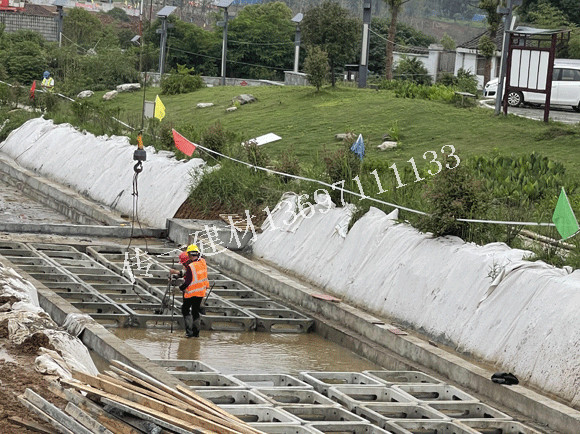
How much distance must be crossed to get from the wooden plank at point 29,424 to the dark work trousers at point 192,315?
533 centimetres

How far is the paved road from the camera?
30.2 metres

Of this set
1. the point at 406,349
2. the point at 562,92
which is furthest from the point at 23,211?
the point at 562,92

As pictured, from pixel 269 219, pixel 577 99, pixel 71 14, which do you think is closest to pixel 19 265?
pixel 269 219

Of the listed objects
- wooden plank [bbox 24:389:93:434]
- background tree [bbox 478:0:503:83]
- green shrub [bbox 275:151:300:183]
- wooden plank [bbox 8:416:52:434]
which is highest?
background tree [bbox 478:0:503:83]

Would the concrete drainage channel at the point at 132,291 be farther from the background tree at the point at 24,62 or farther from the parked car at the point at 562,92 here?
the background tree at the point at 24,62

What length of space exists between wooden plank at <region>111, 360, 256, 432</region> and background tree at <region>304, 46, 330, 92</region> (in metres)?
24.4

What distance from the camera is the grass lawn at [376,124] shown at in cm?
2558

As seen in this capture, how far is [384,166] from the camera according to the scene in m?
22.4

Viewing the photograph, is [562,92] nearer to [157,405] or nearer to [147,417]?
[157,405]

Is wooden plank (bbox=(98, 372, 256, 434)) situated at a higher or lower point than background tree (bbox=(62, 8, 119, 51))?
lower

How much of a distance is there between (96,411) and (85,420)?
238 mm

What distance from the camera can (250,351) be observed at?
15188 millimetres

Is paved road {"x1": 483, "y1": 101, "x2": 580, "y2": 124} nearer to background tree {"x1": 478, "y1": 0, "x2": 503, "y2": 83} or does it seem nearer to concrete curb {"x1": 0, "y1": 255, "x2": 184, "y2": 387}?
background tree {"x1": 478, "y1": 0, "x2": 503, "y2": 83}

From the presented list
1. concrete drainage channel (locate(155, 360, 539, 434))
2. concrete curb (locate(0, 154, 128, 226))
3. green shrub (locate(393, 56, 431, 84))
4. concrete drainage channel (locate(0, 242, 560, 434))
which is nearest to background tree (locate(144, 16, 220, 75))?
green shrub (locate(393, 56, 431, 84))
